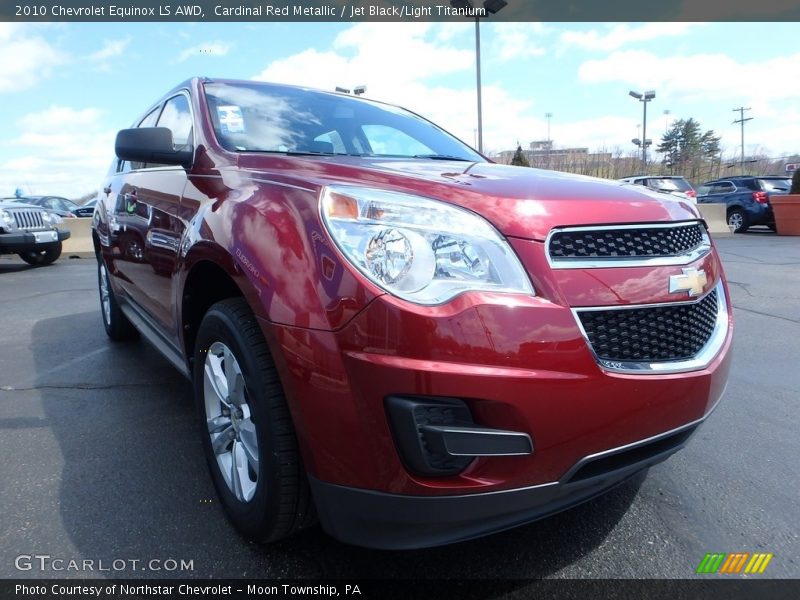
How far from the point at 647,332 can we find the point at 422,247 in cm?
69

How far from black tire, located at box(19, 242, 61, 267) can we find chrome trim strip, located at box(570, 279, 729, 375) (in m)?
11.6

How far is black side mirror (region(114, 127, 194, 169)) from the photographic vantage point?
2.29 meters

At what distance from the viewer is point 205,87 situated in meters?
2.73

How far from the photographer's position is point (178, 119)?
2.96 m

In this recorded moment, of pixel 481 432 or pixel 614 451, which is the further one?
pixel 614 451

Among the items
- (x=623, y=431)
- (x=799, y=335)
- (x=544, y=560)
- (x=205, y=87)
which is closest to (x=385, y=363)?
(x=623, y=431)

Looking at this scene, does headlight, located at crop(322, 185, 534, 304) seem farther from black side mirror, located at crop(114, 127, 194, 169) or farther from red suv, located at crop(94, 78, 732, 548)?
black side mirror, located at crop(114, 127, 194, 169)

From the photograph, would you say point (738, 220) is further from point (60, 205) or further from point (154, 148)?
point (60, 205)

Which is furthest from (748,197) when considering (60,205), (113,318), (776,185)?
(60,205)

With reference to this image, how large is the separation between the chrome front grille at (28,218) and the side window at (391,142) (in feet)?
30.5

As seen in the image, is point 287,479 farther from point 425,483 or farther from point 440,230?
point 440,230

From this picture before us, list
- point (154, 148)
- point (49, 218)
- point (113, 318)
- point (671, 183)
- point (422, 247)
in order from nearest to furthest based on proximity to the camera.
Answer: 1. point (422, 247)
2. point (154, 148)
3. point (113, 318)
4. point (49, 218)
5. point (671, 183)

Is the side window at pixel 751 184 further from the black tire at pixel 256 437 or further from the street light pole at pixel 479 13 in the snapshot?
the black tire at pixel 256 437

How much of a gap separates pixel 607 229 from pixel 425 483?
2.85 ft
